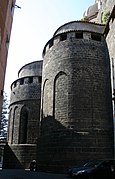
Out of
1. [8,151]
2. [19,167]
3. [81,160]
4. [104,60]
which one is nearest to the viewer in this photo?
[81,160]

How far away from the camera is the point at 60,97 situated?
17375 millimetres

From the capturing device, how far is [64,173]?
15328mm

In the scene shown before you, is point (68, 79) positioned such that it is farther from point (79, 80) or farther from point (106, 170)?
point (106, 170)

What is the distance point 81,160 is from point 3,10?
9.43m

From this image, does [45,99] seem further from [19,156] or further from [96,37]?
[19,156]

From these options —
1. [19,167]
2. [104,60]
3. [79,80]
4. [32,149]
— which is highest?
[104,60]

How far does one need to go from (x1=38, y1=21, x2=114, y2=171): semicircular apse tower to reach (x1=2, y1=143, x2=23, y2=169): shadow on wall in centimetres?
563

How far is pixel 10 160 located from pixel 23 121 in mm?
3656

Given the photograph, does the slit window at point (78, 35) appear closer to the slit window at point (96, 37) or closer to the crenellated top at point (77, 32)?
the crenellated top at point (77, 32)

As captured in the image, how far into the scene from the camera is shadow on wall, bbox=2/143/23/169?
2211 centimetres

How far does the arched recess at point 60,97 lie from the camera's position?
1683cm

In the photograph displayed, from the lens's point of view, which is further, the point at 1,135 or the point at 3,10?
the point at 1,135

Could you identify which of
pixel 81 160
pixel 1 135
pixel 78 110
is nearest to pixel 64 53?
pixel 78 110

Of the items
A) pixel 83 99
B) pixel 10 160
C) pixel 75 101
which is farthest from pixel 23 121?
pixel 83 99
